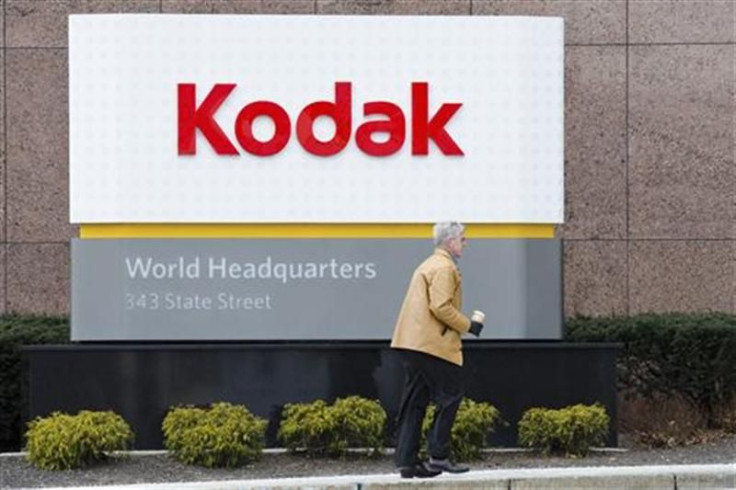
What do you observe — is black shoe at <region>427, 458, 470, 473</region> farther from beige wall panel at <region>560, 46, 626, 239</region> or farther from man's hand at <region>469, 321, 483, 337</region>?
beige wall panel at <region>560, 46, 626, 239</region>

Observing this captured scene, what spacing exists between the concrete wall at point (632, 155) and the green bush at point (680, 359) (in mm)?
2578

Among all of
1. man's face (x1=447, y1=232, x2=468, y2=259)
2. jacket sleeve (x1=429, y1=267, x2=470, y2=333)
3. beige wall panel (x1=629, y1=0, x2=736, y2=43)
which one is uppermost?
beige wall panel (x1=629, y1=0, x2=736, y2=43)

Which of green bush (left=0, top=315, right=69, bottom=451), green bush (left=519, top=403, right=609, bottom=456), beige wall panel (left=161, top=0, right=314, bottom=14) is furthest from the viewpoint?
beige wall panel (left=161, top=0, right=314, bottom=14)

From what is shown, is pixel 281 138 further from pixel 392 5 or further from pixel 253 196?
pixel 392 5

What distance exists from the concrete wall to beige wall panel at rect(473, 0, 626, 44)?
0.04 feet

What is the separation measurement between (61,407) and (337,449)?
2.31 m

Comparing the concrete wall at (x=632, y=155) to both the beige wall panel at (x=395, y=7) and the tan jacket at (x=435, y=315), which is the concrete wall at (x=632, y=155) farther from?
the tan jacket at (x=435, y=315)

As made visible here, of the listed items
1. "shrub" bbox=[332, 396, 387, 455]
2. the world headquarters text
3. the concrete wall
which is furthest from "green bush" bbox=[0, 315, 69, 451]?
"shrub" bbox=[332, 396, 387, 455]

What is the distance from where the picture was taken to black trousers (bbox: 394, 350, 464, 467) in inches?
351

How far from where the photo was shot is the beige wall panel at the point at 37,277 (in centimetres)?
1432

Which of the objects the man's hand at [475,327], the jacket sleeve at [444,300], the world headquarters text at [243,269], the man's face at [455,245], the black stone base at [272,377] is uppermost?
the man's face at [455,245]

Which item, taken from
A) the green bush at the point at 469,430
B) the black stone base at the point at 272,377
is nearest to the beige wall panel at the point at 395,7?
the black stone base at the point at 272,377

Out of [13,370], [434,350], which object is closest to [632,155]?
[434,350]

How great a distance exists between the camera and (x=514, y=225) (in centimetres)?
1129
